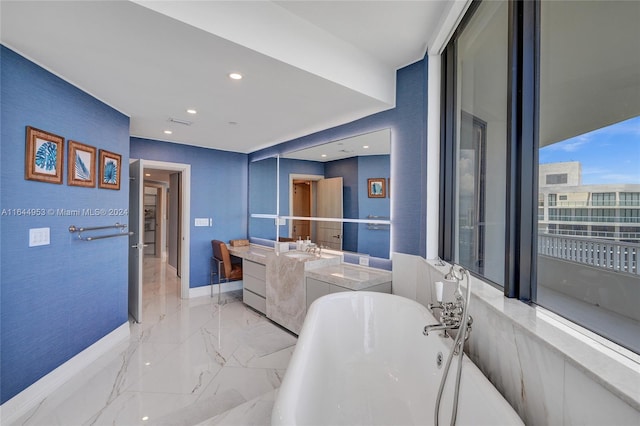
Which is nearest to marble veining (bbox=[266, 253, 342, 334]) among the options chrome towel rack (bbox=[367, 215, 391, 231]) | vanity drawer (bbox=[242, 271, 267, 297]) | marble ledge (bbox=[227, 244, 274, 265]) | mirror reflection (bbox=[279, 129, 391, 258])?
vanity drawer (bbox=[242, 271, 267, 297])

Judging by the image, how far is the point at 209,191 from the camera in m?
4.54

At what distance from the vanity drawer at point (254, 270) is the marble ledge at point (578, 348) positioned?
2806mm

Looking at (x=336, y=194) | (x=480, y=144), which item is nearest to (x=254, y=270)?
(x=336, y=194)

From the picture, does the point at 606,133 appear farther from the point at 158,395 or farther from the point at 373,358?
the point at 158,395

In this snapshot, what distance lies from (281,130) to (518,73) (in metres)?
2.71

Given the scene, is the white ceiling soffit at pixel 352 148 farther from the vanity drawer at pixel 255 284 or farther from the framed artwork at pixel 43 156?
the framed artwork at pixel 43 156

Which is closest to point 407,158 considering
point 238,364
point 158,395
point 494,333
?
point 494,333

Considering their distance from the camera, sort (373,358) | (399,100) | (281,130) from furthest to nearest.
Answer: (281,130) < (399,100) < (373,358)

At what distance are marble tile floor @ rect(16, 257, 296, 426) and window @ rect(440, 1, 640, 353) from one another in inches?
70.5

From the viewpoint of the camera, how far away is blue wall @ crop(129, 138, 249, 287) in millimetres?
4215

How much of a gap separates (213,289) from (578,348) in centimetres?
456

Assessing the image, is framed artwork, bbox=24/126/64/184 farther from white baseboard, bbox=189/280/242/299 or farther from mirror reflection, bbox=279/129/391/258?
white baseboard, bbox=189/280/242/299

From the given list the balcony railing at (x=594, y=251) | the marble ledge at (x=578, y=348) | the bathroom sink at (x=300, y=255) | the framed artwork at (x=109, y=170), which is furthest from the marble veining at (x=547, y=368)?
the framed artwork at (x=109, y=170)

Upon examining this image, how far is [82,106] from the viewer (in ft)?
7.90
